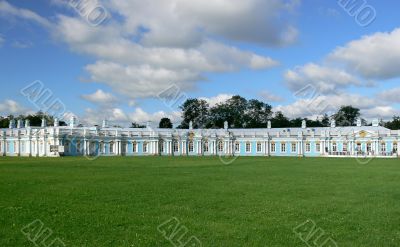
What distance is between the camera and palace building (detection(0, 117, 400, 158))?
7838 cm

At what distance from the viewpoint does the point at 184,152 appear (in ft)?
302

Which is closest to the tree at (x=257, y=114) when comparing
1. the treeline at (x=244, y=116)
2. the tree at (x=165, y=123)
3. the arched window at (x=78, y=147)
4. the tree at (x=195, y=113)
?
the treeline at (x=244, y=116)

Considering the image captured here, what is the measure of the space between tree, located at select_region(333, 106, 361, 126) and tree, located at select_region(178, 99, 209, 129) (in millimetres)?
31971

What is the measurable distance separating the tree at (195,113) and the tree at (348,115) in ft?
105

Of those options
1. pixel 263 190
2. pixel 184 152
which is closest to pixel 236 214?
pixel 263 190

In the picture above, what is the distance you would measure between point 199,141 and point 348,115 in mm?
40820

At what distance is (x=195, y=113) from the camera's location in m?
113

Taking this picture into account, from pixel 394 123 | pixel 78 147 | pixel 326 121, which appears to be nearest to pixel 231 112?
pixel 326 121

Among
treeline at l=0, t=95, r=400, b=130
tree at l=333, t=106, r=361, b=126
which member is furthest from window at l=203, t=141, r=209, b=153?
tree at l=333, t=106, r=361, b=126

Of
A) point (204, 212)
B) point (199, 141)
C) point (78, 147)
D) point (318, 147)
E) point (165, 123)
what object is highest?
point (165, 123)

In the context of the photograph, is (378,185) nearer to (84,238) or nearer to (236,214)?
(236,214)

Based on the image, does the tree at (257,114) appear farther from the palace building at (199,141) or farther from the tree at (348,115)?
the palace building at (199,141)

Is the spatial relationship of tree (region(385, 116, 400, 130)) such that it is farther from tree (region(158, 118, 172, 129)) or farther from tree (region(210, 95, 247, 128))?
tree (region(158, 118, 172, 129))

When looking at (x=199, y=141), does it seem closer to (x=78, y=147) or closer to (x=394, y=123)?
(x=78, y=147)
